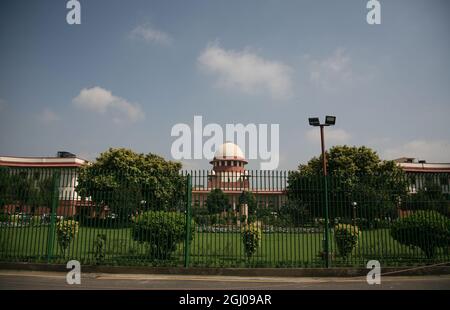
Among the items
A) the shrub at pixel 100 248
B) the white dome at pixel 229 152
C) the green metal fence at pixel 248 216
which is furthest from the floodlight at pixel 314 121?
the white dome at pixel 229 152

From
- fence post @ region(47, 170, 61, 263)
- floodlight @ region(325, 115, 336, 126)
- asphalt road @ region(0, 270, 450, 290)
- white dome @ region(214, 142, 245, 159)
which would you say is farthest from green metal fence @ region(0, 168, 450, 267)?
white dome @ region(214, 142, 245, 159)

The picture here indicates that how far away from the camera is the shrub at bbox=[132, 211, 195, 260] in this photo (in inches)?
369

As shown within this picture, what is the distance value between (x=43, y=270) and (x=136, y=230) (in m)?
2.60

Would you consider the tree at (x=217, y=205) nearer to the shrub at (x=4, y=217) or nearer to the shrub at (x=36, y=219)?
the shrub at (x=36, y=219)

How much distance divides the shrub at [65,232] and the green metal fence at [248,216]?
0.09 feet

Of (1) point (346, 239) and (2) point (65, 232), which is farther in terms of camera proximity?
(2) point (65, 232)

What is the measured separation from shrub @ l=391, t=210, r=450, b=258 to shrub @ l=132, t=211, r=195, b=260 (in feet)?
19.5

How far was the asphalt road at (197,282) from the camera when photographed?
747 cm

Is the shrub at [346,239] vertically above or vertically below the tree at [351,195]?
below

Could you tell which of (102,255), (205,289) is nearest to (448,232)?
(205,289)

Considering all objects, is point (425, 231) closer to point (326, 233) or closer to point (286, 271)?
point (326, 233)

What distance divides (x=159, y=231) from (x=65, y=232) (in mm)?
2880

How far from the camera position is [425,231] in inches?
367

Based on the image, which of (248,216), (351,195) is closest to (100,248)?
(248,216)
